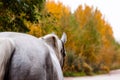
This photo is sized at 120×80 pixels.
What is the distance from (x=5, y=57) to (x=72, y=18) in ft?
137

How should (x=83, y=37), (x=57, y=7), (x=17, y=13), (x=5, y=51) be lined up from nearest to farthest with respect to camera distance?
(x=5, y=51) < (x=17, y=13) < (x=57, y=7) < (x=83, y=37)

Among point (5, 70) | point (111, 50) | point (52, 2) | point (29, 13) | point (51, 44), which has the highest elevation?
point (52, 2)

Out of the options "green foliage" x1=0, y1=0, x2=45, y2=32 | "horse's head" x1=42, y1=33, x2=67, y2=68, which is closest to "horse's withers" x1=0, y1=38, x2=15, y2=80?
"horse's head" x1=42, y1=33, x2=67, y2=68

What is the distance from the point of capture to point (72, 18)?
43812mm

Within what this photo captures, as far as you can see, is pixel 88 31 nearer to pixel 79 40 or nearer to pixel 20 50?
pixel 79 40

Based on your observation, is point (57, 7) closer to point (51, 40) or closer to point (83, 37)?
point (83, 37)

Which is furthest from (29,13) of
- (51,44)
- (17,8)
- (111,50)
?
(111,50)

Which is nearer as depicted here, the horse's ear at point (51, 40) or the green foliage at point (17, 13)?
the horse's ear at point (51, 40)

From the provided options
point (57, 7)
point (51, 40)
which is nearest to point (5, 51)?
point (51, 40)

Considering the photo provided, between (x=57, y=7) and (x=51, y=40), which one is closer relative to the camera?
(x=51, y=40)

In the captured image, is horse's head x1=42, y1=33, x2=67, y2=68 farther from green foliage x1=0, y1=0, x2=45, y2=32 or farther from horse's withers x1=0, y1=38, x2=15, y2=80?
green foliage x1=0, y1=0, x2=45, y2=32

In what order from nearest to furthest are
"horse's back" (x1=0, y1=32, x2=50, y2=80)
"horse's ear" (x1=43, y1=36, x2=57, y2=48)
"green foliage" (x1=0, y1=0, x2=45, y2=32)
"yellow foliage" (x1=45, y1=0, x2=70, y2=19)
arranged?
1. "horse's back" (x1=0, y1=32, x2=50, y2=80)
2. "horse's ear" (x1=43, y1=36, x2=57, y2=48)
3. "green foliage" (x1=0, y1=0, x2=45, y2=32)
4. "yellow foliage" (x1=45, y1=0, x2=70, y2=19)

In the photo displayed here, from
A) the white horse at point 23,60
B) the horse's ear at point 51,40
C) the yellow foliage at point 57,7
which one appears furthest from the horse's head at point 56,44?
the yellow foliage at point 57,7

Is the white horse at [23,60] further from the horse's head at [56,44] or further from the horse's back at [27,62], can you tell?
the horse's head at [56,44]
